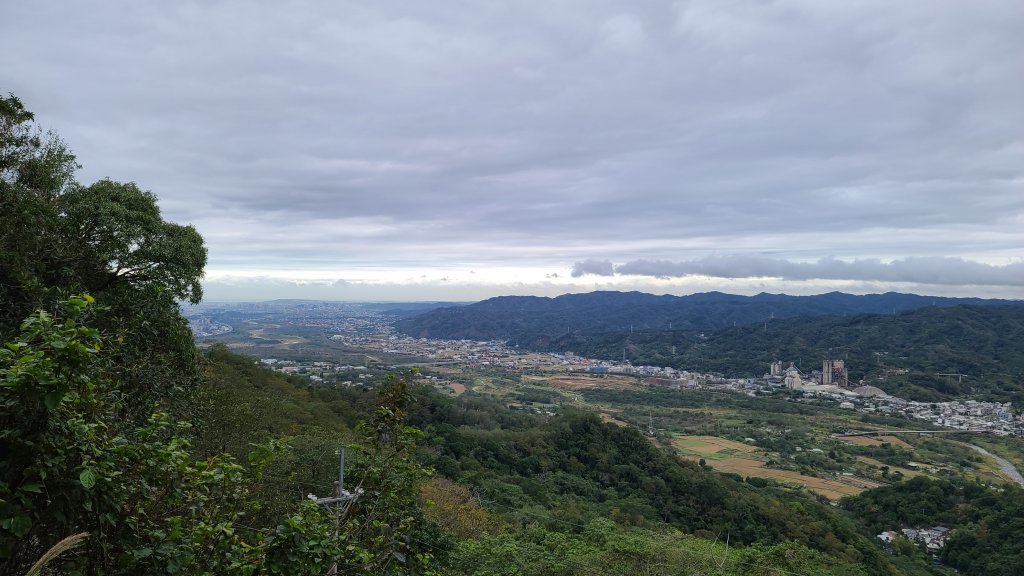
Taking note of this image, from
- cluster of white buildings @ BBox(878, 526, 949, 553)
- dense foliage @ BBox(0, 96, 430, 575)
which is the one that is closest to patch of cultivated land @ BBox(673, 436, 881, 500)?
cluster of white buildings @ BBox(878, 526, 949, 553)

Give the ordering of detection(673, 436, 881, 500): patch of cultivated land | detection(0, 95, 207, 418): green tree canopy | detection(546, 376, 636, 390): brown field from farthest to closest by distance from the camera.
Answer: detection(546, 376, 636, 390): brown field
detection(673, 436, 881, 500): patch of cultivated land
detection(0, 95, 207, 418): green tree canopy

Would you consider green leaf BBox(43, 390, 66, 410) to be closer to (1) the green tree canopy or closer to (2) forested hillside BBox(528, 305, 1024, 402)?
(1) the green tree canopy

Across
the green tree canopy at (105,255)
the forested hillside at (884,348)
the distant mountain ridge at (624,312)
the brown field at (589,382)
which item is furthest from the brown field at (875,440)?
the distant mountain ridge at (624,312)

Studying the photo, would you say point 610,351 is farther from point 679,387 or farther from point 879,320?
point 879,320

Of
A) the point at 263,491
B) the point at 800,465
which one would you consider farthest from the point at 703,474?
the point at 263,491

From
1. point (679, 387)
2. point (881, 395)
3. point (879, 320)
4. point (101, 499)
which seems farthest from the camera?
point (879, 320)

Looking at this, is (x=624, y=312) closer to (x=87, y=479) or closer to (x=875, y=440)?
(x=875, y=440)
